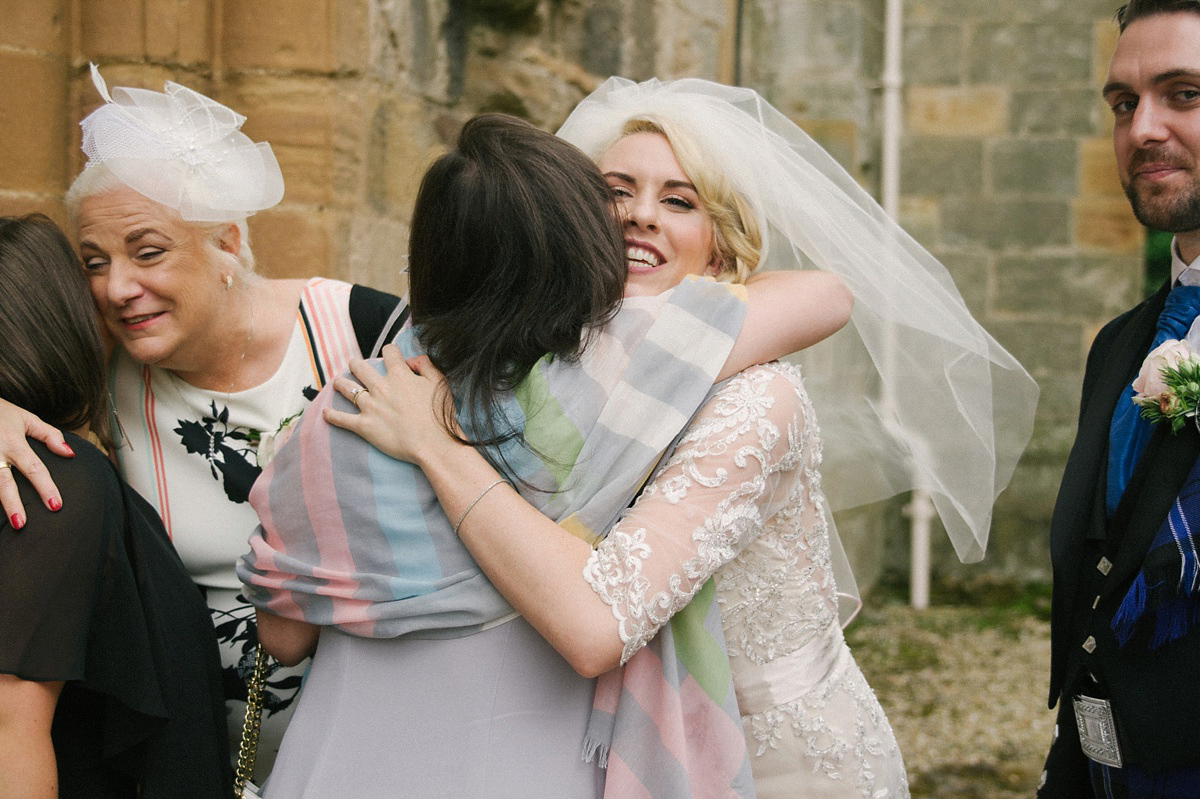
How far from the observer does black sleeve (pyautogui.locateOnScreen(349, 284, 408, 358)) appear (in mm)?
2377

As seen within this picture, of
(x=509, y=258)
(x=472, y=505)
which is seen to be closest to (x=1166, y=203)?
(x=509, y=258)

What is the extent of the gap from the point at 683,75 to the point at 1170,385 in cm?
358

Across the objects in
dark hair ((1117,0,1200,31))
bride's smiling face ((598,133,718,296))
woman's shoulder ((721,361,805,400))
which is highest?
dark hair ((1117,0,1200,31))

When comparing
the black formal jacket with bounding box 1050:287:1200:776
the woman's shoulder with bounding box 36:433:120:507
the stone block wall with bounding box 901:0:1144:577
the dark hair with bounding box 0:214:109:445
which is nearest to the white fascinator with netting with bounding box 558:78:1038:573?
the black formal jacket with bounding box 1050:287:1200:776

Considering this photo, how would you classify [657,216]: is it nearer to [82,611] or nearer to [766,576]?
[766,576]

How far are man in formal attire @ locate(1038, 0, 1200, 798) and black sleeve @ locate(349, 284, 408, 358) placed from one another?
1.41m

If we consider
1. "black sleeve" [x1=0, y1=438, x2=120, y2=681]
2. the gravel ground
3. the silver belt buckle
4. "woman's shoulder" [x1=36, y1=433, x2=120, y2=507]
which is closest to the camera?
"black sleeve" [x1=0, y1=438, x2=120, y2=681]

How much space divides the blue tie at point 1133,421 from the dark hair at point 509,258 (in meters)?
1.08

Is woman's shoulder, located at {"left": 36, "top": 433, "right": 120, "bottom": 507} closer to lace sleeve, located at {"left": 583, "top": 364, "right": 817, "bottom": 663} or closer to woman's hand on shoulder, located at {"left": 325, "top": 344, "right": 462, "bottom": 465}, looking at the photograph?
woman's hand on shoulder, located at {"left": 325, "top": 344, "right": 462, "bottom": 465}

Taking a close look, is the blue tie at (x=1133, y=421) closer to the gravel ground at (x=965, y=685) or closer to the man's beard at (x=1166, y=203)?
the man's beard at (x=1166, y=203)

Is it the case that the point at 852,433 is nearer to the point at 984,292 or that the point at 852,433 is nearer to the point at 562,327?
the point at 562,327

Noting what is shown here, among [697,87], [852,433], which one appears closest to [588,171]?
[697,87]

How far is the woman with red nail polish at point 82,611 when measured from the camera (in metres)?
1.52

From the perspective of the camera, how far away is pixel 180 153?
214cm
